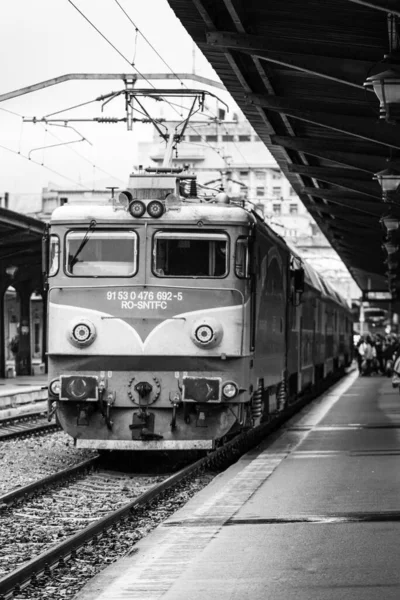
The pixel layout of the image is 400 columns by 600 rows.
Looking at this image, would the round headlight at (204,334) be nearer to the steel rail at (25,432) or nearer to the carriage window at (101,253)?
the carriage window at (101,253)

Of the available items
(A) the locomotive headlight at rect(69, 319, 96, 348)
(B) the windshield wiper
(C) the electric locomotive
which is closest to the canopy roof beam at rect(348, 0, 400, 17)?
(C) the electric locomotive

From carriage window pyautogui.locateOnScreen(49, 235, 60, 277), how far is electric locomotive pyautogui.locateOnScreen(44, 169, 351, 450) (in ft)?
0.05

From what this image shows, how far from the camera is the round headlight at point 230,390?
12.8 metres


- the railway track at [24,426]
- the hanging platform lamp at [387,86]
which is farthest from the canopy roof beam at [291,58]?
the railway track at [24,426]

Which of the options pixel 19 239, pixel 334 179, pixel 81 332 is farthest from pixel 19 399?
pixel 81 332

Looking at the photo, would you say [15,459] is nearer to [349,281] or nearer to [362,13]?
[362,13]

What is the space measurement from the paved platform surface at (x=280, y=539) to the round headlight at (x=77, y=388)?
1862mm

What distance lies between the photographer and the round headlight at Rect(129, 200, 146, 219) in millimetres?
13172

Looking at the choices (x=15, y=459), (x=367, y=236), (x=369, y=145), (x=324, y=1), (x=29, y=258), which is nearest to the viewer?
(x=324, y=1)

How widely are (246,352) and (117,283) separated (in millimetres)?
1693

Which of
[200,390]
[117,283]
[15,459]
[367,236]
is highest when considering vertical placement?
[367,236]

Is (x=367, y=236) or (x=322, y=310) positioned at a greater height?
(x=367, y=236)

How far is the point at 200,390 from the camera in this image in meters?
12.8

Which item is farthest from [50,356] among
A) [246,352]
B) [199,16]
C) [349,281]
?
[349,281]
